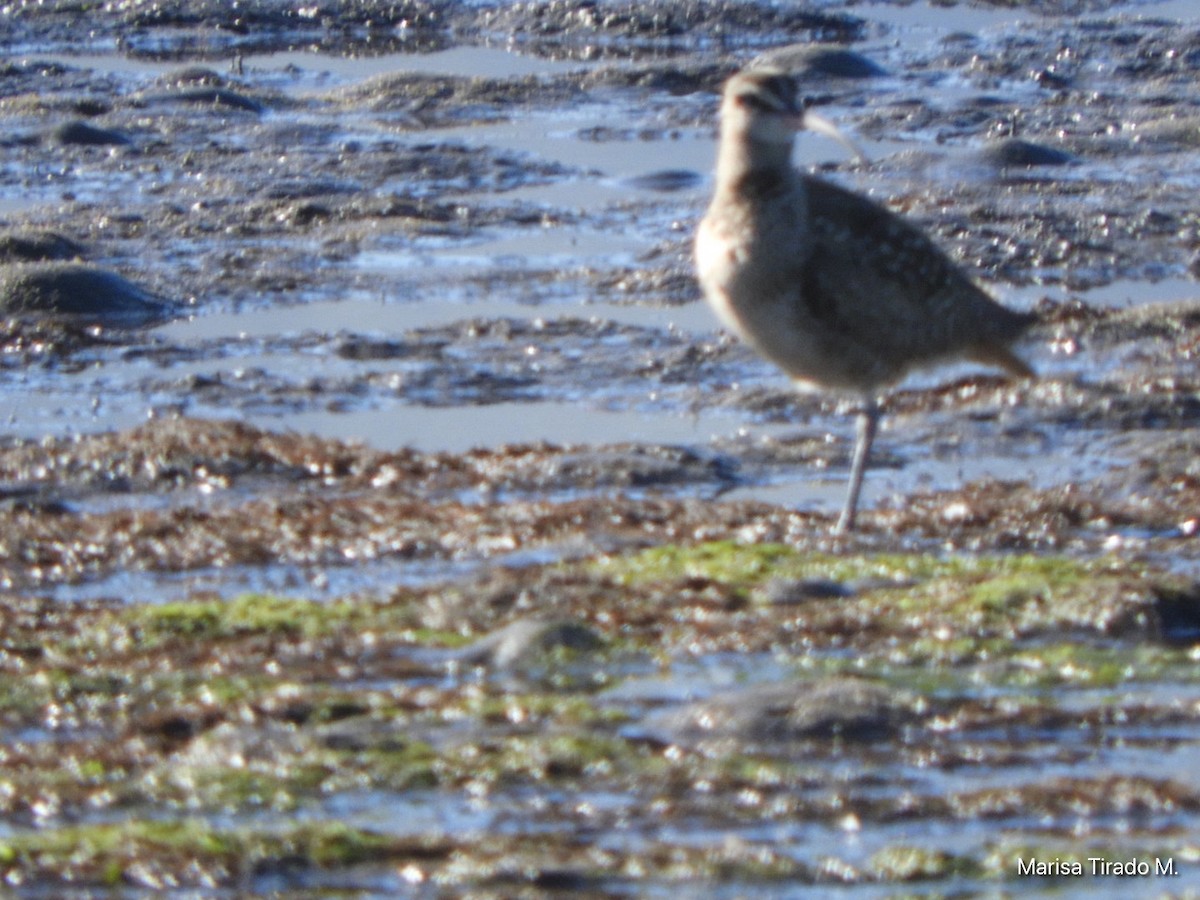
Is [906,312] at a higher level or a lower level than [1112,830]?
higher

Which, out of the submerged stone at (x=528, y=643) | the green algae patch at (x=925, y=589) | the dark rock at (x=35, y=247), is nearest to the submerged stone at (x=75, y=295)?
the dark rock at (x=35, y=247)

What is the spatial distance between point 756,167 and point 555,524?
122 centimetres

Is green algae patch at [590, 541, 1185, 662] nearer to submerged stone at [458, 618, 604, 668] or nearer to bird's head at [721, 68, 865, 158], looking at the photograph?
submerged stone at [458, 618, 604, 668]

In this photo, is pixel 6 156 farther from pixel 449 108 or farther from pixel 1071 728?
pixel 1071 728

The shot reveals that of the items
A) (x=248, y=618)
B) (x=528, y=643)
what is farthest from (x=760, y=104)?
(x=248, y=618)

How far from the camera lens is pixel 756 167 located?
5.98 meters

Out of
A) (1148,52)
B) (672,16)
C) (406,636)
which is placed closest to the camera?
(406,636)

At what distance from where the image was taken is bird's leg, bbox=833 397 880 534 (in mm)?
5828

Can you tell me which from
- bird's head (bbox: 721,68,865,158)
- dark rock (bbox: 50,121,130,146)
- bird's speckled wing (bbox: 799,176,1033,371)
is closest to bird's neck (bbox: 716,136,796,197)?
bird's head (bbox: 721,68,865,158)

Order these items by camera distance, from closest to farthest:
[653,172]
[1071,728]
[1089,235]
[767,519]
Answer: [1071,728], [767,519], [1089,235], [653,172]

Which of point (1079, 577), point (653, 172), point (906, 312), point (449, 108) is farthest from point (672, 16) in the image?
point (1079, 577)

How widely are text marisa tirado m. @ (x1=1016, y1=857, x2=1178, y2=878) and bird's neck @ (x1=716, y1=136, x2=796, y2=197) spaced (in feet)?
9.24

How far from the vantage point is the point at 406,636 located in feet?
16.0

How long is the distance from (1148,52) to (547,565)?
33.5 feet
